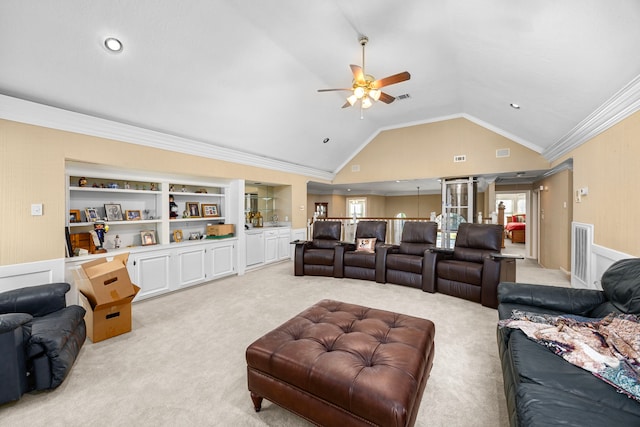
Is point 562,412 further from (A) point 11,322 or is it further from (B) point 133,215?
(B) point 133,215

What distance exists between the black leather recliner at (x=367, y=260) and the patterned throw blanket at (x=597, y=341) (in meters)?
2.71

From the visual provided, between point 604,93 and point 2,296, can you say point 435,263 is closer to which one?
point 604,93

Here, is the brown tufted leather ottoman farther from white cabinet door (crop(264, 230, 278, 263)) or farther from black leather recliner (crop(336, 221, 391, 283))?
white cabinet door (crop(264, 230, 278, 263))

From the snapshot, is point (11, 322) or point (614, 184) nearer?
point (11, 322)

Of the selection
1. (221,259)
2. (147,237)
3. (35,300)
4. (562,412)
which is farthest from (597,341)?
(147,237)

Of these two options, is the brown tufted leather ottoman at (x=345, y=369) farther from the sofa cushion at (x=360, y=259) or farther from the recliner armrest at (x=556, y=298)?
the sofa cushion at (x=360, y=259)

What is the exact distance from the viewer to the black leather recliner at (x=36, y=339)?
1719 mm

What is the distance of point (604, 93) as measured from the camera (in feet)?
8.66

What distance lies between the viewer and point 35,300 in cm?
229

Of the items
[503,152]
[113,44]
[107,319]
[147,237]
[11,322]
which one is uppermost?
[113,44]

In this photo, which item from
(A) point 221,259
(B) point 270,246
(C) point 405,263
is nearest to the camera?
(C) point 405,263

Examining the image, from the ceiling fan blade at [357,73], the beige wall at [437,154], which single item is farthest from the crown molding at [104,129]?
the beige wall at [437,154]

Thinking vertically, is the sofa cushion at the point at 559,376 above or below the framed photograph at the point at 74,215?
below

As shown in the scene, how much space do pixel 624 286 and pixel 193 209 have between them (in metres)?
5.58
